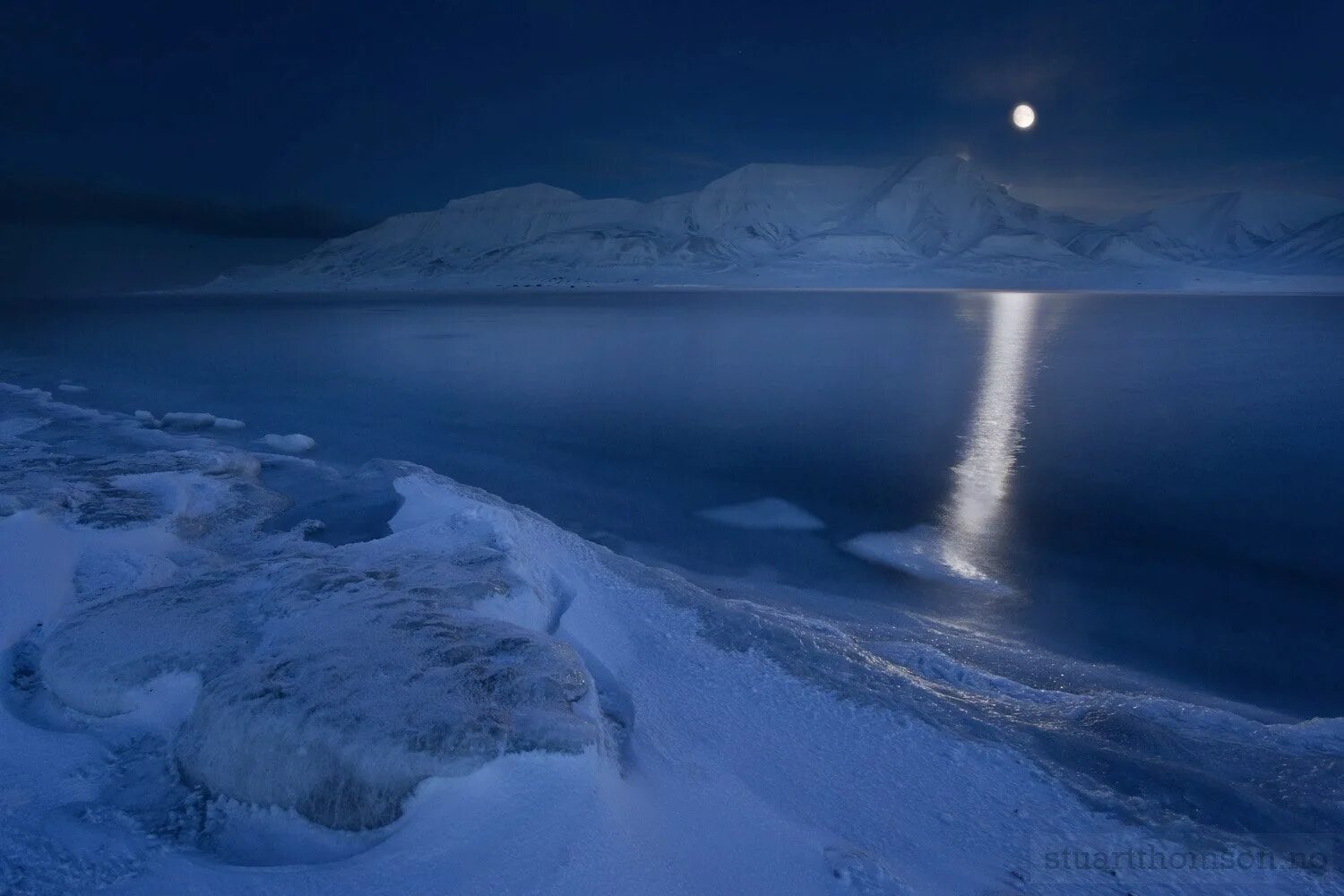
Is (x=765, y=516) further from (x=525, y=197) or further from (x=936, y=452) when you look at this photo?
(x=525, y=197)

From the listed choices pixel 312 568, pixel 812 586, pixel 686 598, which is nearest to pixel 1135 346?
pixel 812 586

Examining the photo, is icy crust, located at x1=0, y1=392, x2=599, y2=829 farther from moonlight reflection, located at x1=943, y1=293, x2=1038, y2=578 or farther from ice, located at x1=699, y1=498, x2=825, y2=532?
moonlight reflection, located at x1=943, y1=293, x2=1038, y2=578

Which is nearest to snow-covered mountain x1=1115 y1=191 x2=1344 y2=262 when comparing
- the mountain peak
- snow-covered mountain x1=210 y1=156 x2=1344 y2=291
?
snow-covered mountain x1=210 y1=156 x2=1344 y2=291

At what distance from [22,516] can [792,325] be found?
30356 mm

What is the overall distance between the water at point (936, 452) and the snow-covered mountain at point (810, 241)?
256 feet

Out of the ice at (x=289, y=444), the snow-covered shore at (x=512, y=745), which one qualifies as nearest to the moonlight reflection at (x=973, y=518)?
the snow-covered shore at (x=512, y=745)

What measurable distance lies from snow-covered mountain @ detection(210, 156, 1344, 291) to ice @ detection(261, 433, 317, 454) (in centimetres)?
8925

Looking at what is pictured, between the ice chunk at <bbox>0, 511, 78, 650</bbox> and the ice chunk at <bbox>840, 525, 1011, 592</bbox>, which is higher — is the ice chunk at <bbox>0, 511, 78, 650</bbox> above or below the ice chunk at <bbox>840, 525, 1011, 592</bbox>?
above

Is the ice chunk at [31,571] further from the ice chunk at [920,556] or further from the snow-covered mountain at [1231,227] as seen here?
the snow-covered mountain at [1231,227]

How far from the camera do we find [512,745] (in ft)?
9.89

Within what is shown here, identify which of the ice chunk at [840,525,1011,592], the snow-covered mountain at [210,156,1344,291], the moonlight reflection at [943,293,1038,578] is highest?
the snow-covered mountain at [210,156,1344,291]

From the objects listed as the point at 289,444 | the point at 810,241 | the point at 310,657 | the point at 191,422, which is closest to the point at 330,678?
the point at 310,657

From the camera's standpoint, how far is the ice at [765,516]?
7668 millimetres

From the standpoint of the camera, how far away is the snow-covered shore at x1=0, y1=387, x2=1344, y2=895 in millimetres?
2723
